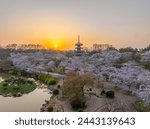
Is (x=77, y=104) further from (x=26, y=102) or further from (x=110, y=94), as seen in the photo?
(x=26, y=102)

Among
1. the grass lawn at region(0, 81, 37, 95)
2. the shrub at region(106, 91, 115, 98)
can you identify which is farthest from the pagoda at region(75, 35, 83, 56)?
the shrub at region(106, 91, 115, 98)

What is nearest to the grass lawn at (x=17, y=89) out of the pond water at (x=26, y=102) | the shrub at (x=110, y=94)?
the pond water at (x=26, y=102)

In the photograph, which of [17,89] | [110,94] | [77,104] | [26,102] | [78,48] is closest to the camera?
[77,104]

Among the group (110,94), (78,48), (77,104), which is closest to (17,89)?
(77,104)

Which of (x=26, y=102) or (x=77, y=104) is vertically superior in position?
(x=77, y=104)

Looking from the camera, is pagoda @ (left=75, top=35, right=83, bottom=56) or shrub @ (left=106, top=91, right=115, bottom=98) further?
pagoda @ (left=75, top=35, right=83, bottom=56)

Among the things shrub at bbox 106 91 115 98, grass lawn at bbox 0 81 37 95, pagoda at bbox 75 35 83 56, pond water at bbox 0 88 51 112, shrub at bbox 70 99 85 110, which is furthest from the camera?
pagoda at bbox 75 35 83 56

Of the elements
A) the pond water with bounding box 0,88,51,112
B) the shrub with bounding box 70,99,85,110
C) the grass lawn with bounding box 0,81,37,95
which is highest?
the shrub with bounding box 70,99,85,110

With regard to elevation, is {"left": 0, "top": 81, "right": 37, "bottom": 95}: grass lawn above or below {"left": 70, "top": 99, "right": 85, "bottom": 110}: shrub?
below

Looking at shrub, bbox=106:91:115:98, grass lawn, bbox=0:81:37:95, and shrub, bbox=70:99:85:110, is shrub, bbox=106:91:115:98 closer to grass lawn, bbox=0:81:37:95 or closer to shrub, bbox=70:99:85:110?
shrub, bbox=70:99:85:110

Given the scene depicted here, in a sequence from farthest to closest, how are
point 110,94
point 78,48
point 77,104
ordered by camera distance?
point 78,48, point 110,94, point 77,104
